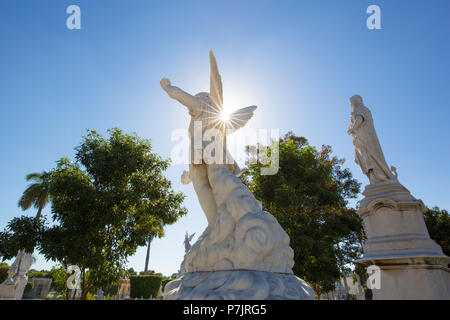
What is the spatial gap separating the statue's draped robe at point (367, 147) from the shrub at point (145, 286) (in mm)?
22522

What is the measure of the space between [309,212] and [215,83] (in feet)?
37.1

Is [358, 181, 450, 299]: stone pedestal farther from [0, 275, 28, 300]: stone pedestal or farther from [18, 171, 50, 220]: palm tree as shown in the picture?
[18, 171, 50, 220]: palm tree

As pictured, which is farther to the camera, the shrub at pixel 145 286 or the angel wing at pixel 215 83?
the shrub at pixel 145 286

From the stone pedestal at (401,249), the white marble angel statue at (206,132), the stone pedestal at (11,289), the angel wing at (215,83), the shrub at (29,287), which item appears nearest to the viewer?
the white marble angel statue at (206,132)

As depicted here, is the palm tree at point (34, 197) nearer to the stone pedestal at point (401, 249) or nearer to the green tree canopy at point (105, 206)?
the green tree canopy at point (105, 206)

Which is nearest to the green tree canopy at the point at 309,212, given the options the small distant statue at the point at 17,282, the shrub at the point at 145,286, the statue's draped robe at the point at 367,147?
the statue's draped robe at the point at 367,147

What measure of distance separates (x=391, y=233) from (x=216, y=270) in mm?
5663

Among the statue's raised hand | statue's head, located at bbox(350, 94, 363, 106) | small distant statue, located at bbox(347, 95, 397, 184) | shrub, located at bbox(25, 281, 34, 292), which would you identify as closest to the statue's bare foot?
the statue's raised hand

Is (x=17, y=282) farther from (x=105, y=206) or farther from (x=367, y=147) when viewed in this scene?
(x=367, y=147)

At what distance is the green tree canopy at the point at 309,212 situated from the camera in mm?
11164
